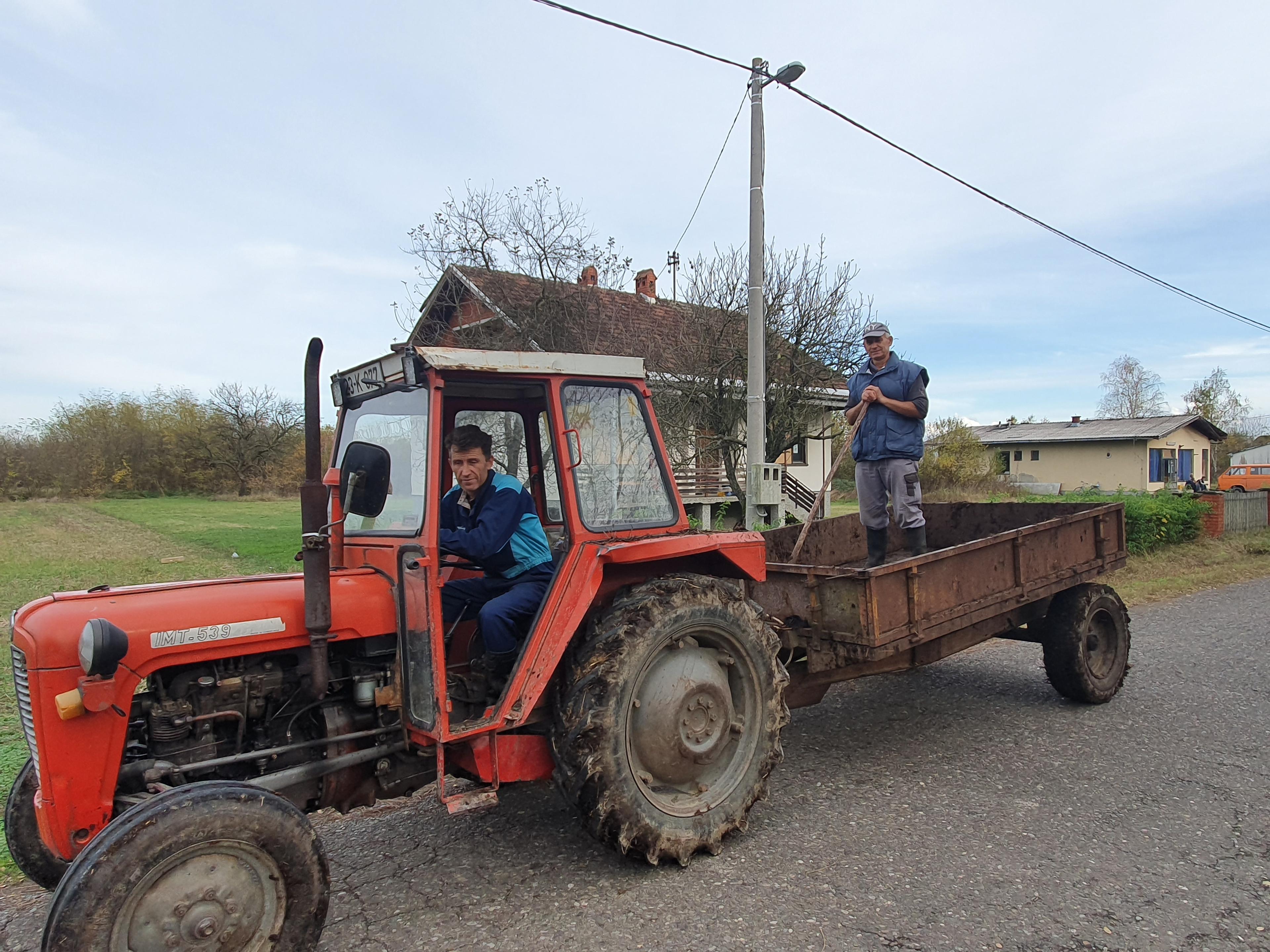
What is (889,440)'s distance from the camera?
5.42m

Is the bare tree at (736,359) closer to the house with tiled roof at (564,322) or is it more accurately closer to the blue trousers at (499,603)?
the house with tiled roof at (564,322)

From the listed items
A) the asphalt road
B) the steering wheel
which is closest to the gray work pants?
the asphalt road

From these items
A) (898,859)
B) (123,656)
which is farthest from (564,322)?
(123,656)

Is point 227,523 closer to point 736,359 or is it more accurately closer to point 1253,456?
point 736,359

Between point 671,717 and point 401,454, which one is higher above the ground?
point 401,454

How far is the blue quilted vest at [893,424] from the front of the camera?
5395 mm

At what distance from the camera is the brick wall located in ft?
48.6

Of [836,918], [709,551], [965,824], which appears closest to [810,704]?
[965,824]

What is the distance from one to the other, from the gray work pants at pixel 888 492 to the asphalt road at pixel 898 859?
1318 mm

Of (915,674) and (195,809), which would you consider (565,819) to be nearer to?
(195,809)

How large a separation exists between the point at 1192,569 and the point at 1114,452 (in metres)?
30.4

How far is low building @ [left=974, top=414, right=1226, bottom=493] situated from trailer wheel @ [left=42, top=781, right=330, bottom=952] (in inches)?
1460

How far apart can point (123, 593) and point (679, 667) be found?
2.17 meters

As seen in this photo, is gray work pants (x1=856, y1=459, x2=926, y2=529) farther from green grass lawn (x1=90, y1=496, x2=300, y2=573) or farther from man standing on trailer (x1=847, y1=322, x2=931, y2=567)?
green grass lawn (x1=90, y1=496, x2=300, y2=573)
